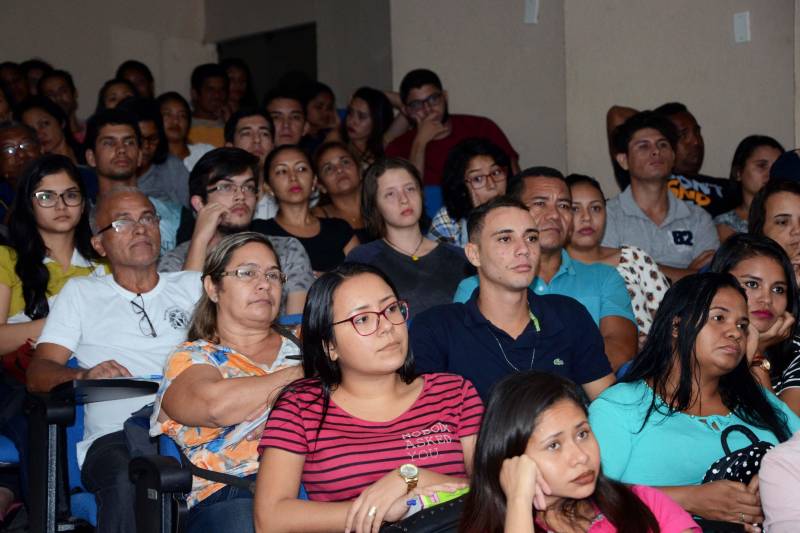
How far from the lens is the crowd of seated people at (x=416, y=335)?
86.3 inches

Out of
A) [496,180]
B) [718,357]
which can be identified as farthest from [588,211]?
[718,357]

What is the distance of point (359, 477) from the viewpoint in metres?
2.34

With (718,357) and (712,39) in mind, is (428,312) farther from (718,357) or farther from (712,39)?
(712,39)

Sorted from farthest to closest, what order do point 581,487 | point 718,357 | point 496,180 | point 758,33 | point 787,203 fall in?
1. point 758,33
2. point 496,180
3. point 787,203
4. point 718,357
5. point 581,487

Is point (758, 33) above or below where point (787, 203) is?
above

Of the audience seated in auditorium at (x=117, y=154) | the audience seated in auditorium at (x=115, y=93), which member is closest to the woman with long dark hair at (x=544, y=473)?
the audience seated in auditorium at (x=117, y=154)

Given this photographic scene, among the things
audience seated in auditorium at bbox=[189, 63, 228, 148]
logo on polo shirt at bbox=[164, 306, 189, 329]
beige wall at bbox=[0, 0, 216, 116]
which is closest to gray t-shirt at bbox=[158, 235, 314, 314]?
logo on polo shirt at bbox=[164, 306, 189, 329]

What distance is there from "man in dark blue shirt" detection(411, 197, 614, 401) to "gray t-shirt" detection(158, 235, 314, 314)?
1119mm

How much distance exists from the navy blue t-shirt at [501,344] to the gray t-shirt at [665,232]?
1.74 meters

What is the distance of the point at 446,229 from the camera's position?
185 inches

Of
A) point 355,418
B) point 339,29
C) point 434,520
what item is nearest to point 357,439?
point 355,418

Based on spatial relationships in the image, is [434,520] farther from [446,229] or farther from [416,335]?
[446,229]

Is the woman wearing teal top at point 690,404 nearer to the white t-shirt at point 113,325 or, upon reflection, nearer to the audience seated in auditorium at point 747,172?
the white t-shirt at point 113,325

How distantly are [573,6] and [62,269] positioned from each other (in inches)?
138
